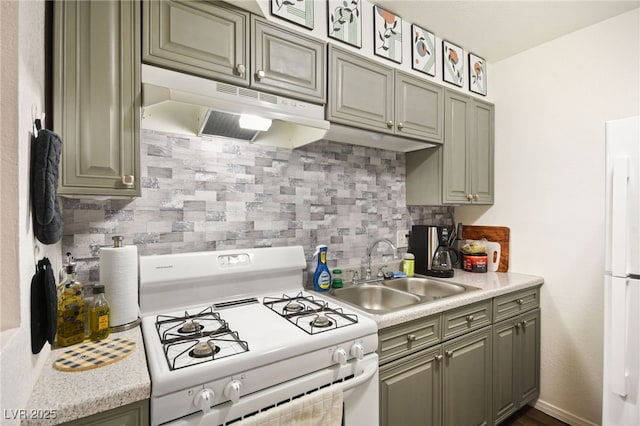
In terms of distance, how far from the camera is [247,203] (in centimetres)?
168

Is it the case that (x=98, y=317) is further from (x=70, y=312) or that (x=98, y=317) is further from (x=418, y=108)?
(x=418, y=108)

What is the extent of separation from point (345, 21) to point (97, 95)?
1.24 meters

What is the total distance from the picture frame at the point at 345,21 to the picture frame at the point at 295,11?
0.12 metres

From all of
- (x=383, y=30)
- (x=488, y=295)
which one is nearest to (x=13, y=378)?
(x=488, y=295)

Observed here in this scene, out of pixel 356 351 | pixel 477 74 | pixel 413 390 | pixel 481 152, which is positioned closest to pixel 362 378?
pixel 356 351

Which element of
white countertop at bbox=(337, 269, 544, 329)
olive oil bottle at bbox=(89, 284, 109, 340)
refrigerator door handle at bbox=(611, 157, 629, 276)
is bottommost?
white countertop at bbox=(337, 269, 544, 329)

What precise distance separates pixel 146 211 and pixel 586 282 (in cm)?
256

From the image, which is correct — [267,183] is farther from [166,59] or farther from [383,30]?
[383,30]

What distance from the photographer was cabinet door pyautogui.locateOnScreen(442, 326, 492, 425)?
162 centimetres

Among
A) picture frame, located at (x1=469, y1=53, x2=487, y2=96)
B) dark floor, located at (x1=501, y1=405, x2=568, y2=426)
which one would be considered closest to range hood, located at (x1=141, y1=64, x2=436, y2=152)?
picture frame, located at (x1=469, y1=53, x2=487, y2=96)

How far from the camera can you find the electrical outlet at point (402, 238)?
230 cm

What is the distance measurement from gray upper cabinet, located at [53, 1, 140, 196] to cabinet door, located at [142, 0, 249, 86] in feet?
0.20

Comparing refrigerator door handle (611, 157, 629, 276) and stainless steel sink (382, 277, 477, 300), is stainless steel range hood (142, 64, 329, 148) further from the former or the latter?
refrigerator door handle (611, 157, 629, 276)

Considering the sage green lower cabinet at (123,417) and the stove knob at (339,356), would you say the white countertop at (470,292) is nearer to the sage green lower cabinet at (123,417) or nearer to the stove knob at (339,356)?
the stove knob at (339,356)
